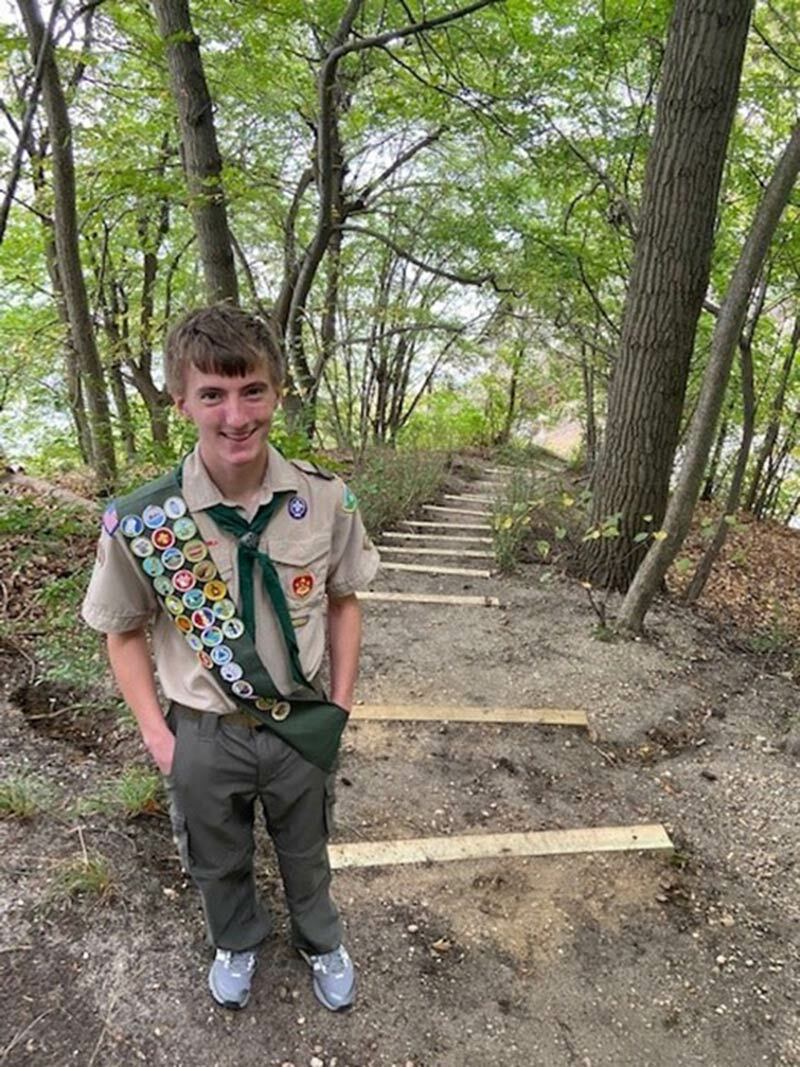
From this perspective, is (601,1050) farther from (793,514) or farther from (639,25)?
(793,514)

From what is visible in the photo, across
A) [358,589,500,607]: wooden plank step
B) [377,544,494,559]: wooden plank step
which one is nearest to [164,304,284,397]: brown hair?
[358,589,500,607]: wooden plank step

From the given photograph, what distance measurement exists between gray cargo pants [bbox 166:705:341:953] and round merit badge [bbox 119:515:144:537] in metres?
0.42

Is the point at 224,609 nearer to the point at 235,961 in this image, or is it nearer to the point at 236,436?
the point at 236,436

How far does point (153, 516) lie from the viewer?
1358 millimetres

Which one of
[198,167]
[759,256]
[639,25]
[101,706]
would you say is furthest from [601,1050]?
[639,25]

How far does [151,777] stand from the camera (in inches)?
88.0

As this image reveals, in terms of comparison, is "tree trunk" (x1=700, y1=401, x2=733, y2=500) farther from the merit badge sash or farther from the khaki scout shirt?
the merit badge sash

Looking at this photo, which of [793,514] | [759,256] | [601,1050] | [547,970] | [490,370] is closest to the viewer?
[601,1050]

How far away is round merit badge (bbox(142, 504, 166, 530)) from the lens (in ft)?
4.44

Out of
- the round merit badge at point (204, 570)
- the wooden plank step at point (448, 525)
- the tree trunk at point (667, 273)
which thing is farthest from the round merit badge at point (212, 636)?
the wooden plank step at point (448, 525)

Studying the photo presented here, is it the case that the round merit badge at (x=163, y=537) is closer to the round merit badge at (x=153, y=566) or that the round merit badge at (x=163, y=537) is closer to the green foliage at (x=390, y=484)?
the round merit badge at (x=153, y=566)

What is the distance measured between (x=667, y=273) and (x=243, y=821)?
4.06 meters

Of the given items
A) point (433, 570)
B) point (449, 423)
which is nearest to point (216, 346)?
point (433, 570)

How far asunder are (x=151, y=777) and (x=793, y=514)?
14610 mm
